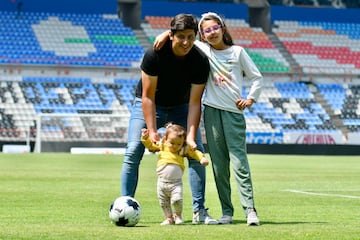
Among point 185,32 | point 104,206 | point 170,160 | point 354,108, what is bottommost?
point 354,108

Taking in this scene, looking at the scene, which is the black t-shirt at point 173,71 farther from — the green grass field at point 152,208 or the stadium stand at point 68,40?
the stadium stand at point 68,40

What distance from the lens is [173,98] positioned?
31.4 feet

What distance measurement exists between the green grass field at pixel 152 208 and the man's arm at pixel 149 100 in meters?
0.97

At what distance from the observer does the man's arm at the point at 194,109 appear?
9391mm

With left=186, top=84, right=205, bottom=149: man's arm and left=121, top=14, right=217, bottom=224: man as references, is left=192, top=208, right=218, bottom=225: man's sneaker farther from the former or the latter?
left=186, top=84, right=205, bottom=149: man's arm

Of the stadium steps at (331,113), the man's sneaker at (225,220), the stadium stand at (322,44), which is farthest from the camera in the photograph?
the stadium stand at (322,44)

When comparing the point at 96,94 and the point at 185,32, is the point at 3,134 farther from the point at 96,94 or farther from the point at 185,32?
the point at 185,32

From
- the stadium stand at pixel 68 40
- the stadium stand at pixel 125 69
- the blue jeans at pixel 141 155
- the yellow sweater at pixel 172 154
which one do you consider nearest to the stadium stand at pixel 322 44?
the stadium stand at pixel 125 69

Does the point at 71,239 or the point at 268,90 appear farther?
the point at 268,90

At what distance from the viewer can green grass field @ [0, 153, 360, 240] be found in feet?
26.7

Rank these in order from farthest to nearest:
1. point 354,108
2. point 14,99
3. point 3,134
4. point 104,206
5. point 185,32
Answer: point 354,108
point 14,99
point 3,134
point 104,206
point 185,32

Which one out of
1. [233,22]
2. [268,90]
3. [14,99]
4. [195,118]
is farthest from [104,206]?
[233,22]

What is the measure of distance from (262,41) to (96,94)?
1094 cm

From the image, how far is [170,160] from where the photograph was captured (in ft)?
30.1
